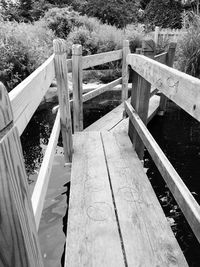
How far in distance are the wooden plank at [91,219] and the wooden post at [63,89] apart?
0.64ft

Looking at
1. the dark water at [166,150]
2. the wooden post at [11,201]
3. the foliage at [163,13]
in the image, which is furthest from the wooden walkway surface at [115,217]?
the foliage at [163,13]

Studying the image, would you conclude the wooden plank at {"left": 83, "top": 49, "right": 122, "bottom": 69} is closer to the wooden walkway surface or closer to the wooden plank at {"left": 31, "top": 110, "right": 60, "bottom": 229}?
the wooden walkway surface

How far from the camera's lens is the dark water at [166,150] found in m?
2.36

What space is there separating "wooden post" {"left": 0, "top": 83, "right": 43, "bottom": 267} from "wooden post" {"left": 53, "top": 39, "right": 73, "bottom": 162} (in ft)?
5.76

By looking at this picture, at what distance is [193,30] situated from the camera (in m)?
5.48

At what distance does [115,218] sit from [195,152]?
2255 millimetres

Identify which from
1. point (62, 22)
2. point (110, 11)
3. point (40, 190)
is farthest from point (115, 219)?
point (110, 11)

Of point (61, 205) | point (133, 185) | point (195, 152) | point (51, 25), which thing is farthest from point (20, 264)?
point (51, 25)

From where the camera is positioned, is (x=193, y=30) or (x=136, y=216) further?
(x=193, y=30)

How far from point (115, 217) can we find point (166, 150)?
7.08ft

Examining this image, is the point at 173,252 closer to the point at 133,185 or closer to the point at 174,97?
the point at 133,185

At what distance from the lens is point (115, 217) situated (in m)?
1.75

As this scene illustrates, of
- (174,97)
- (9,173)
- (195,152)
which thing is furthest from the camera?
(195,152)

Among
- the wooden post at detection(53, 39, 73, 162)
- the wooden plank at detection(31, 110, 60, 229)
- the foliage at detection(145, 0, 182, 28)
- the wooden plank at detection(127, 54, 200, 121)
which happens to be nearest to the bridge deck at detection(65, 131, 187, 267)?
the wooden post at detection(53, 39, 73, 162)
